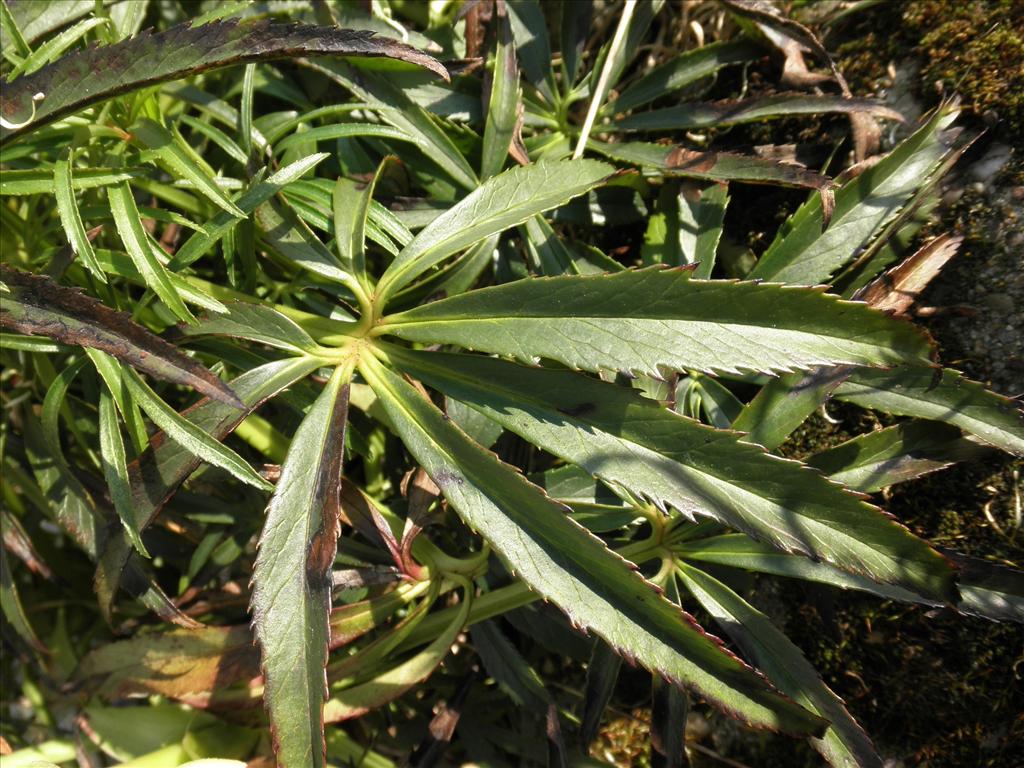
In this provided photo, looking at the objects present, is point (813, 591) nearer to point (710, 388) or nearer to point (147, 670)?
point (710, 388)

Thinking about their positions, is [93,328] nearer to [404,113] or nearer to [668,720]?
[404,113]

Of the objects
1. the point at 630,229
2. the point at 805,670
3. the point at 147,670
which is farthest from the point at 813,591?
the point at 147,670

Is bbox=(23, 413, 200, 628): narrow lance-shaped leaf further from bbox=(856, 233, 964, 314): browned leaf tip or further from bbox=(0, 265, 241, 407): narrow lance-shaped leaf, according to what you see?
bbox=(856, 233, 964, 314): browned leaf tip

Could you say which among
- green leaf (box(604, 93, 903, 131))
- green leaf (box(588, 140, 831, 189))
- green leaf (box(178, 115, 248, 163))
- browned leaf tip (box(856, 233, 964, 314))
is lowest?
browned leaf tip (box(856, 233, 964, 314))

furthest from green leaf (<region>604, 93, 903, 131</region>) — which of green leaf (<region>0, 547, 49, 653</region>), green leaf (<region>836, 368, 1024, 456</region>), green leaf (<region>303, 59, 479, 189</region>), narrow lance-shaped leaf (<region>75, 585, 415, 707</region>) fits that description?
green leaf (<region>0, 547, 49, 653</region>)

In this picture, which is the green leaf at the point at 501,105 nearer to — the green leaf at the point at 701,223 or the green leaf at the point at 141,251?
the green leaf at the point at 701,223

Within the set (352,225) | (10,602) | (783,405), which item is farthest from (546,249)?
(10,602)

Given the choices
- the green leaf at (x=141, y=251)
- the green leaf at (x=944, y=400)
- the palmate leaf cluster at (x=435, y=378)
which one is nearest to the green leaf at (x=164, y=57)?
the palmate leaf cluster at (x=435, y=378)

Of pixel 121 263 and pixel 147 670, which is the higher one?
pixel 121 263
